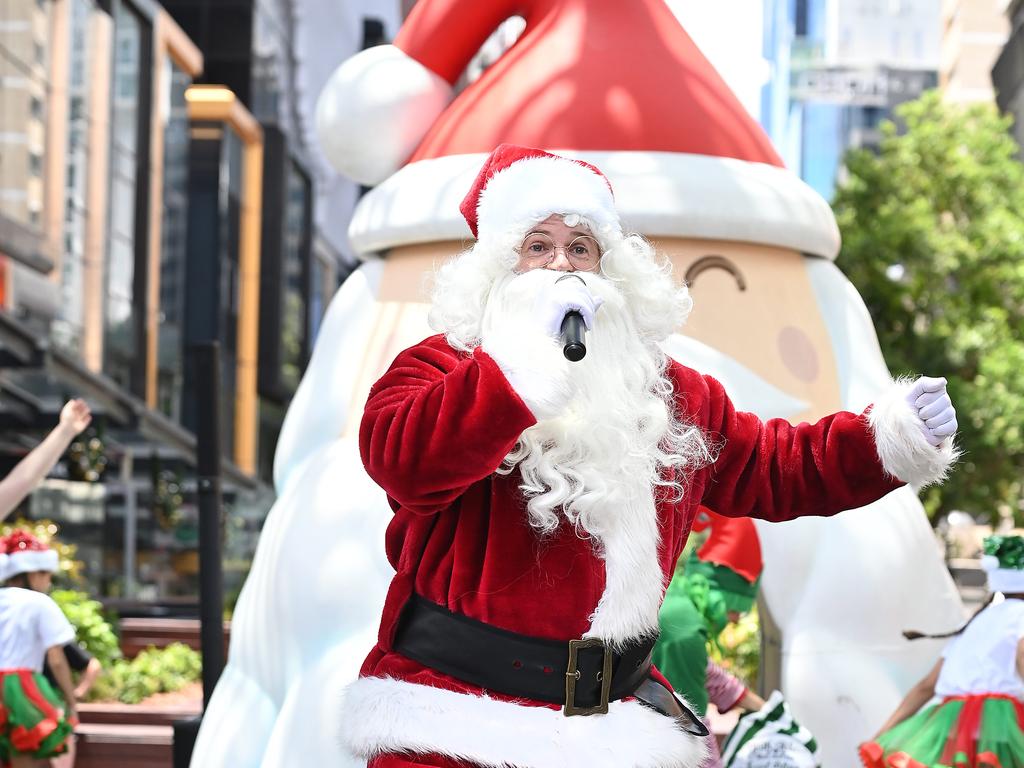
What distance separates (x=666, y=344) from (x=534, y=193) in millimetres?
1852

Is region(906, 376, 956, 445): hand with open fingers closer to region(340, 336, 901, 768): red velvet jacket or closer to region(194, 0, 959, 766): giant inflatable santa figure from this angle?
region(340, 336, 901, 768): red velvet jacket

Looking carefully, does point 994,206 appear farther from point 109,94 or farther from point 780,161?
point 780,161

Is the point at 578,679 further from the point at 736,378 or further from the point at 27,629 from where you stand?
the point at 27,629

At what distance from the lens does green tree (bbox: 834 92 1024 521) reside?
1769cm

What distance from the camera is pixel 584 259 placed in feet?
9.46

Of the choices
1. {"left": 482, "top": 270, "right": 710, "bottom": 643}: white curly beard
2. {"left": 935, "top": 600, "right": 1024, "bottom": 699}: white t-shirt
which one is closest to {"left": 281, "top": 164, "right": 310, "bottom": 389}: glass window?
{"left": 935, "top": 600, "right": 1024, "bottom": 699}: white t-shirt

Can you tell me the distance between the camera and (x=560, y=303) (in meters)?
2.49

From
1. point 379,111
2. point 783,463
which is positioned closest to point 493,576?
point 783,463

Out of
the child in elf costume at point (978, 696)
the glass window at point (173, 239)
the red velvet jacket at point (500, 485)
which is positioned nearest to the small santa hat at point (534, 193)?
the red velvet jacket at point (500, 485)

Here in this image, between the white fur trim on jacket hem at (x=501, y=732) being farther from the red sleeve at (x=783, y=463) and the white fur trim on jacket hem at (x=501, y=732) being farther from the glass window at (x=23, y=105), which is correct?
the glass window at (x=23, y=105)

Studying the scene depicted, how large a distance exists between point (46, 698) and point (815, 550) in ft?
13.1

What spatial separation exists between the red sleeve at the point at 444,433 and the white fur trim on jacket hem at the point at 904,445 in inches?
27.5

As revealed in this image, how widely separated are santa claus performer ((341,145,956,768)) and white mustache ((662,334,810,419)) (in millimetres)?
1957

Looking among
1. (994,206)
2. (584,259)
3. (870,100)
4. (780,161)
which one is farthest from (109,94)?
(870,100)
